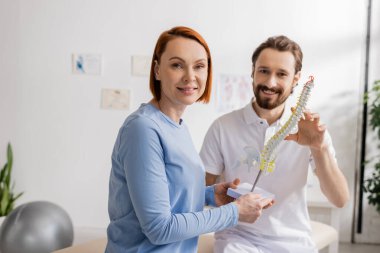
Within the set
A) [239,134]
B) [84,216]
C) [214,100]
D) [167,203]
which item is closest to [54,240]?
[239,134]

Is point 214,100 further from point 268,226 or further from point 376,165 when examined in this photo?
point 268,226

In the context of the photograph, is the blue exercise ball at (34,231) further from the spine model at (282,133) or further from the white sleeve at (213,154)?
the spine model at (282,133)

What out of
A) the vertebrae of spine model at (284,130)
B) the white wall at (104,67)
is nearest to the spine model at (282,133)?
the vertebrae of spine model at (284,130)

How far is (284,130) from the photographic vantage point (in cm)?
143

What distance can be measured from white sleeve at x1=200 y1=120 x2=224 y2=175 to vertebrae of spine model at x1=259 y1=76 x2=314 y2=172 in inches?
9.7

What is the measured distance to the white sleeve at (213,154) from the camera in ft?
5.78

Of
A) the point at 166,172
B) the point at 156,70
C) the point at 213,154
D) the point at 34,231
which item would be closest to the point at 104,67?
the point at 34,231

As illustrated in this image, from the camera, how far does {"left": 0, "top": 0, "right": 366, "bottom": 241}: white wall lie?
3920mm

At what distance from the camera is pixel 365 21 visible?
3906 millimetres

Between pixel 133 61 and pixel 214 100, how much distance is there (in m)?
0.78

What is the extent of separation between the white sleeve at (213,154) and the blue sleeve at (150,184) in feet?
1.83

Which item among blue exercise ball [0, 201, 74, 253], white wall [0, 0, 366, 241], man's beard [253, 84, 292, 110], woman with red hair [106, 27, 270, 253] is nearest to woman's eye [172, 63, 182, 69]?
woman with red hair [106, 27, 270, 253]

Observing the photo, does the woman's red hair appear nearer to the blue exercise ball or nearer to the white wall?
the blue exercise ball

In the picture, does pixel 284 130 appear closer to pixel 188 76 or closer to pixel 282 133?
pixel 282 133
